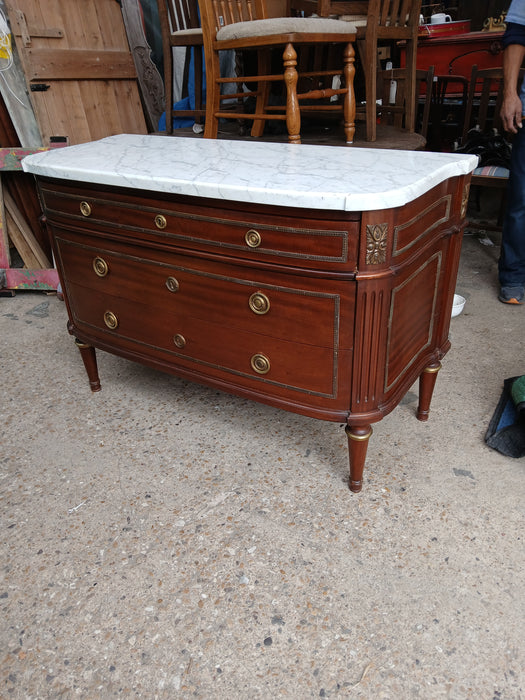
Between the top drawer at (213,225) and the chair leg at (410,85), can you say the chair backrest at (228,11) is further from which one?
the top drawer at (213,225)

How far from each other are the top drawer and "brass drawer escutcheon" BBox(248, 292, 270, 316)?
0.12 metres

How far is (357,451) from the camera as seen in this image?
175 centimetres

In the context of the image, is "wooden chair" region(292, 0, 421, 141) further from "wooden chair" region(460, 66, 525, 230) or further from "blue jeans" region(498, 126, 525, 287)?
"blue jeans" region(498, 126, 525, 287)

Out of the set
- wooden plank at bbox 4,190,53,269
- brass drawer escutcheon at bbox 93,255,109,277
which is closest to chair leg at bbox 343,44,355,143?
brass drawer escutcheon at bbox 93,255,109,277

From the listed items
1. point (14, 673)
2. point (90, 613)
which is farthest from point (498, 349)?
point (14, 673)

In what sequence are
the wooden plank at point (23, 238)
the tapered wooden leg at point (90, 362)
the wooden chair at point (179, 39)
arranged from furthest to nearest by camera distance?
the wooden plank at point (23, 238) → the wooden chair at point (179, 39) → the tapered wooden leg at point (90, 362)

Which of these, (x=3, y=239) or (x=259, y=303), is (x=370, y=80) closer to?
(x=259, y=303)

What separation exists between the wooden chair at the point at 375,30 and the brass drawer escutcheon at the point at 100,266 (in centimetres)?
173

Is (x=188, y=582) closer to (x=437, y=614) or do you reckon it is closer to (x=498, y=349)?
(x=437, y=614)

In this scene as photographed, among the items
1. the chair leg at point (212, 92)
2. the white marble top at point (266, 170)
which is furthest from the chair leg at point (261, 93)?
the white marble top at point (266, 170)

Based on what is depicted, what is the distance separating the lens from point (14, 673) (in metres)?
1.34

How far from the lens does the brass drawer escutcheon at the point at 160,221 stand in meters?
1.72

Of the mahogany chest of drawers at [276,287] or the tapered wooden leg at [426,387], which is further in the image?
the tapered wooden leg at [426,387]

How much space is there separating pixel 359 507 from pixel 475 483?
0.43 meters
